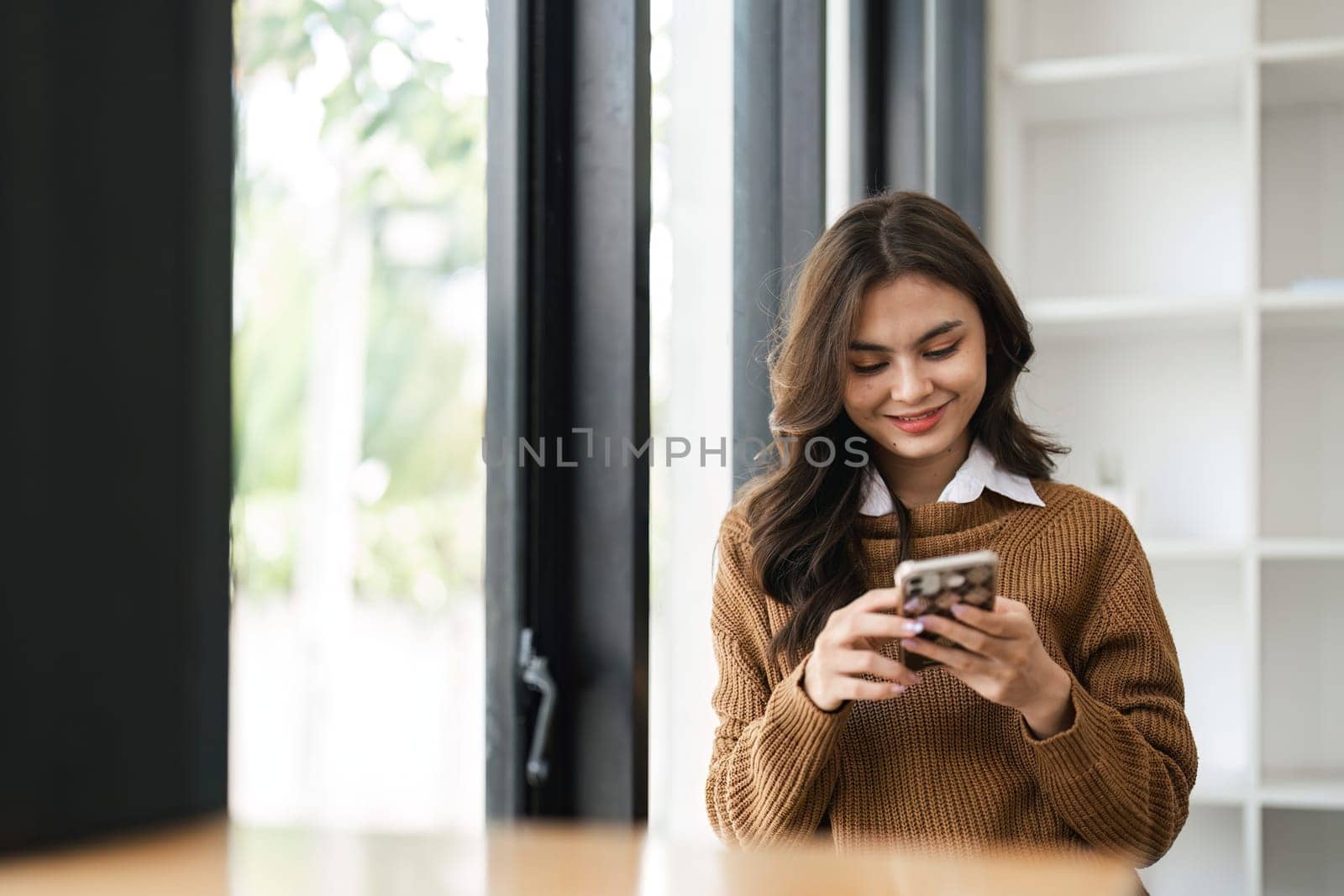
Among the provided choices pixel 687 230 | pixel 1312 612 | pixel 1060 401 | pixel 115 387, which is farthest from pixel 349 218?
pixel 1312 612

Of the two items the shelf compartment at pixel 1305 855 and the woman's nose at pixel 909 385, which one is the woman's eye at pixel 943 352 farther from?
the shelf compartment at pixel 1305 855

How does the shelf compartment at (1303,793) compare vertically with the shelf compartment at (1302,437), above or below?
below

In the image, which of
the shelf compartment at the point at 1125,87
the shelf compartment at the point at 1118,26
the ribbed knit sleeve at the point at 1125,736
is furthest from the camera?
the shelf compartment at the point at 1118,26

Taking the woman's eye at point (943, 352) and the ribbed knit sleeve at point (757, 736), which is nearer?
the ribbed knit sleeve at point (757, 736)

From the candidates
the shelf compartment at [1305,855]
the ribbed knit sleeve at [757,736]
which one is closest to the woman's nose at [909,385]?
the ribbed knit sleeve at [757,736]

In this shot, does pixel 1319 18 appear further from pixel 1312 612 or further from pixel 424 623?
pixel 424 623

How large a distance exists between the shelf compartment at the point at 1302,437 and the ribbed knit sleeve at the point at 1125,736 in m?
1.38

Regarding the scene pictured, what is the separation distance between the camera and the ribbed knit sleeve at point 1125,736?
1.20 metres

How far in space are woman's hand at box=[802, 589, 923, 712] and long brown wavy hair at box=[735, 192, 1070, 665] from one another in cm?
15

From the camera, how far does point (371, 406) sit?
1.13 metres

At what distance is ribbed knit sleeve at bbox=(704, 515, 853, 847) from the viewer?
3.94ft

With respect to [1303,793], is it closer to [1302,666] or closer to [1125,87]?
[1302,666]

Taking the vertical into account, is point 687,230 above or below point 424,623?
above

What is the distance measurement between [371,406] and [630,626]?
0.42 m
